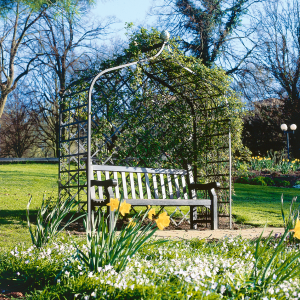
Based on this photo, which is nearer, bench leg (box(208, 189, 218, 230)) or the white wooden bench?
the white wooden bench

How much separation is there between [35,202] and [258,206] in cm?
469

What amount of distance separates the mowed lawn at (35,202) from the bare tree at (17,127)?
9524mm

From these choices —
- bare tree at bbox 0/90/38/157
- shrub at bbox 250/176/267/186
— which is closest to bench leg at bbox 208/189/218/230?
shrub at bbox 250/176/267/186

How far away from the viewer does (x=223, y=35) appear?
43.4 feet

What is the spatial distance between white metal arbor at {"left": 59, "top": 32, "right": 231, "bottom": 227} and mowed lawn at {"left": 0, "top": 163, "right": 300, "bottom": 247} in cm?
80

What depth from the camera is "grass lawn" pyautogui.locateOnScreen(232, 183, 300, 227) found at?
19.6 ft

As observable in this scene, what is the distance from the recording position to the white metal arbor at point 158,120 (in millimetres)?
5516

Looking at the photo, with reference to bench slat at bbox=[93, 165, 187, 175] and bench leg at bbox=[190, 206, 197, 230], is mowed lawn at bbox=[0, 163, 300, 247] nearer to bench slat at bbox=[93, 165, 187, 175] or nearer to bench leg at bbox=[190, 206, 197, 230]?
bench slat at bbox=[93, 165, 187, 175]

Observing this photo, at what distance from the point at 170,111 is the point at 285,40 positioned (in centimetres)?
1518

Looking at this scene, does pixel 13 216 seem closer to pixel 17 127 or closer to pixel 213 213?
pixel 213 213

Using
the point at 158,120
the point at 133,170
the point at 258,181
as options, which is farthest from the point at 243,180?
the point at 133,170

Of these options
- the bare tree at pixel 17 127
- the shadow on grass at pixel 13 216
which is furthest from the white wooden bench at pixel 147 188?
the bare tree at pixel 17 127

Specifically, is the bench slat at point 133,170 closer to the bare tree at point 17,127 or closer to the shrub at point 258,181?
the shrub at point 258,181

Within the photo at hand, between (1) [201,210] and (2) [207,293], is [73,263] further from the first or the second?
(1) [201,210]
